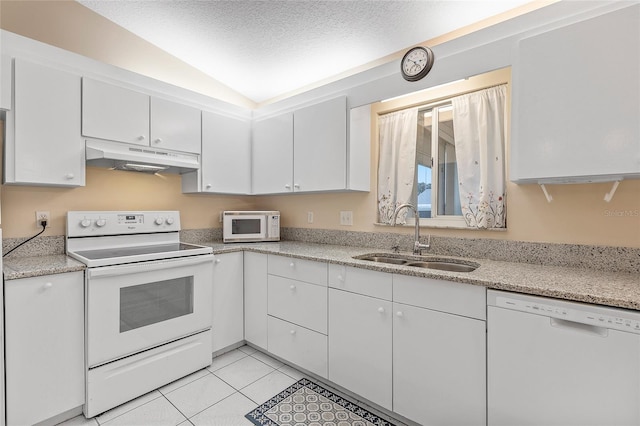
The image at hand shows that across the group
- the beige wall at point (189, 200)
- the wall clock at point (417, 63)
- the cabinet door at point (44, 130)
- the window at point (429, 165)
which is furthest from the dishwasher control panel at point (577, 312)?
the cabinet door at point (44, 130)

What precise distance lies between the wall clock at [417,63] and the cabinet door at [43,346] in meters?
2.35

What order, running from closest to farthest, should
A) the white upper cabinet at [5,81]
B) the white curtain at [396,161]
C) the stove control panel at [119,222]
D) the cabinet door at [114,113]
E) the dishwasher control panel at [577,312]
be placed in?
the dishwasher control panel at [577,312]
the white upper cabinet at [5,81]
the cabinet door at [114,113]
the stove control panel at [119,222]
the white curtain at [396,161]

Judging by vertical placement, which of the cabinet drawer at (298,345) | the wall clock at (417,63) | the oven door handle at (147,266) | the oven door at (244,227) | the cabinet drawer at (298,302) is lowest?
the cabinet drawer at (298,345)

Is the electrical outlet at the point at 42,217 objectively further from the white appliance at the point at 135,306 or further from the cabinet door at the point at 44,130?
the cabinet door at the point at 44,130

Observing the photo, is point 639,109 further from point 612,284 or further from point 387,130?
point 387,130

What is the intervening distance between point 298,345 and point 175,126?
2.00m

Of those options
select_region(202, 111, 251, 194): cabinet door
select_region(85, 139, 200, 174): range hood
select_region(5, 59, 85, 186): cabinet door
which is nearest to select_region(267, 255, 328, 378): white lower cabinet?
select_region(202, 111, 251, 194): cabinet door

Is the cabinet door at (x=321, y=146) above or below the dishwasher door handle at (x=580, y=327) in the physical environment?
above

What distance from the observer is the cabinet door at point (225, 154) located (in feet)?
9.08

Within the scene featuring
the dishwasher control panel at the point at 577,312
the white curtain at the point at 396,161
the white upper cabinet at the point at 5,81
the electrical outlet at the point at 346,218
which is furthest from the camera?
the electrical outlet at the point at 346,218

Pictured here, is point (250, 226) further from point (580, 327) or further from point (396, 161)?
point (580, 327)

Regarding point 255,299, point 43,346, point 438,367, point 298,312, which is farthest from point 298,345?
point 43,346

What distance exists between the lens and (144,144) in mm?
2357

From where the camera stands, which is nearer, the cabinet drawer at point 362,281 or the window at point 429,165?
the cabinet drawer at point 362,281
